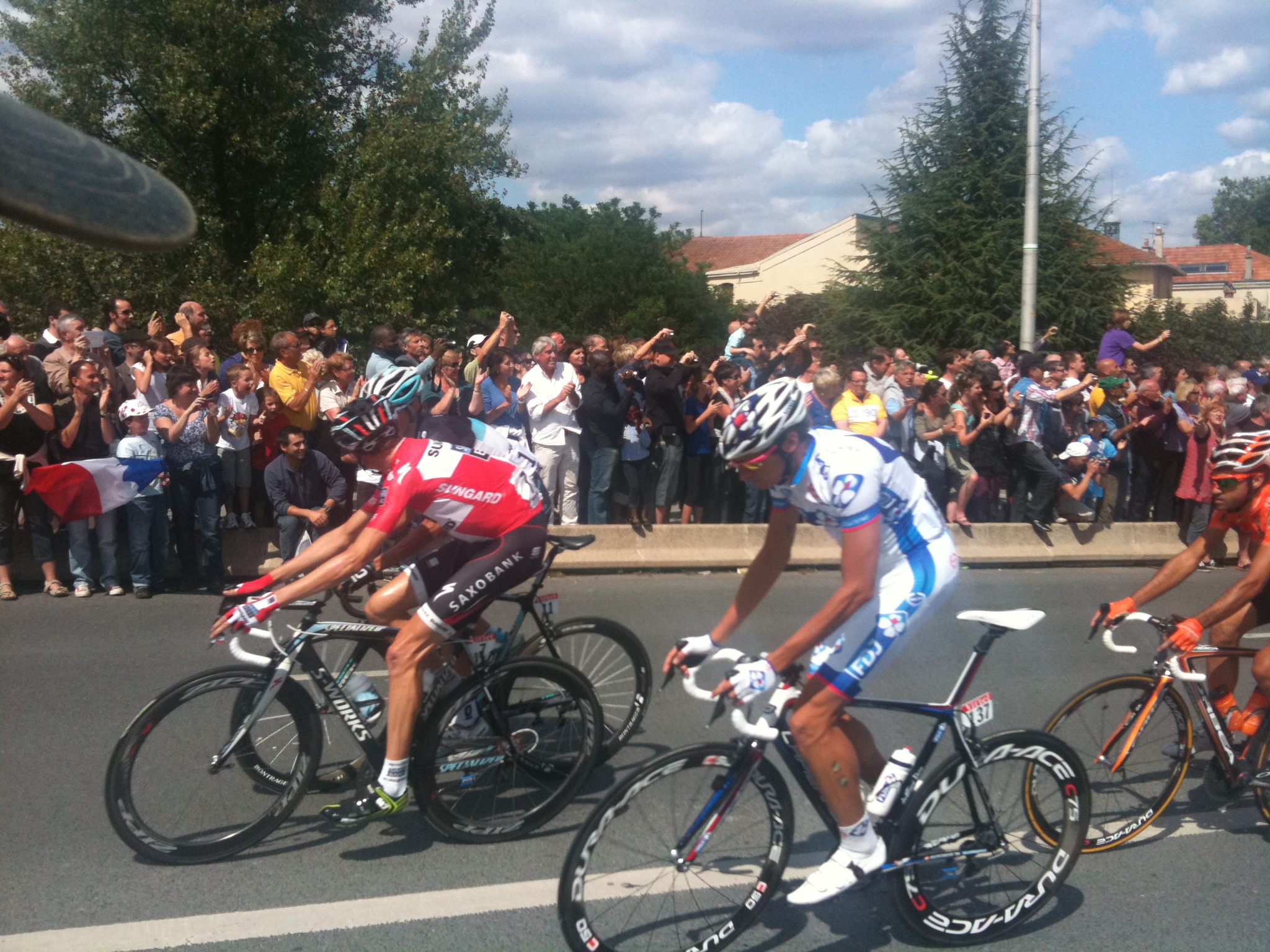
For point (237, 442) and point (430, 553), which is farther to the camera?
point (237, 442)

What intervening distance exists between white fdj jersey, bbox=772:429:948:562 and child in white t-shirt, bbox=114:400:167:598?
261 inches

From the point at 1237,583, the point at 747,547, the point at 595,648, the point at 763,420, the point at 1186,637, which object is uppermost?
the point at 763,420

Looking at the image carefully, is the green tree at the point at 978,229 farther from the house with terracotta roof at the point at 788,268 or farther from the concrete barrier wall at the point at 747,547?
the house with terracotta roof at the point at 788,268

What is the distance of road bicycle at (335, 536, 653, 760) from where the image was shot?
541 centimetres

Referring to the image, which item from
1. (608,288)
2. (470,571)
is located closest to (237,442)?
(470,571)

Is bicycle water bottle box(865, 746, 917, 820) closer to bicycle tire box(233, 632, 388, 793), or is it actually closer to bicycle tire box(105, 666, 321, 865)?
bicycle tire box(233, 632, 388, 793)

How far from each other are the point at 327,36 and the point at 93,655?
74.5ft

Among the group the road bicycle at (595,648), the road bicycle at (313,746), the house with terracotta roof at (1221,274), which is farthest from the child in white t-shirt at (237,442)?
the house with terracotta roof at (1221,274)

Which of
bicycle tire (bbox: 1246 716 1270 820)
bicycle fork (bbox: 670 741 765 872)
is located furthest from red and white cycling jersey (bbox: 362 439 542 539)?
bicycle tire (bbox: 1246 716 1270 820)

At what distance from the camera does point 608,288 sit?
55.1 meters

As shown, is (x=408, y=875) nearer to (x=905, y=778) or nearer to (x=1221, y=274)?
(x=905, y=778)

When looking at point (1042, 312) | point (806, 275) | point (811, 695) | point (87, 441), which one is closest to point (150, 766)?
point (811, 695)

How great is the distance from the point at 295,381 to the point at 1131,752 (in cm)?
782

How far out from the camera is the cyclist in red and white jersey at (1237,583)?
4.79 meters
